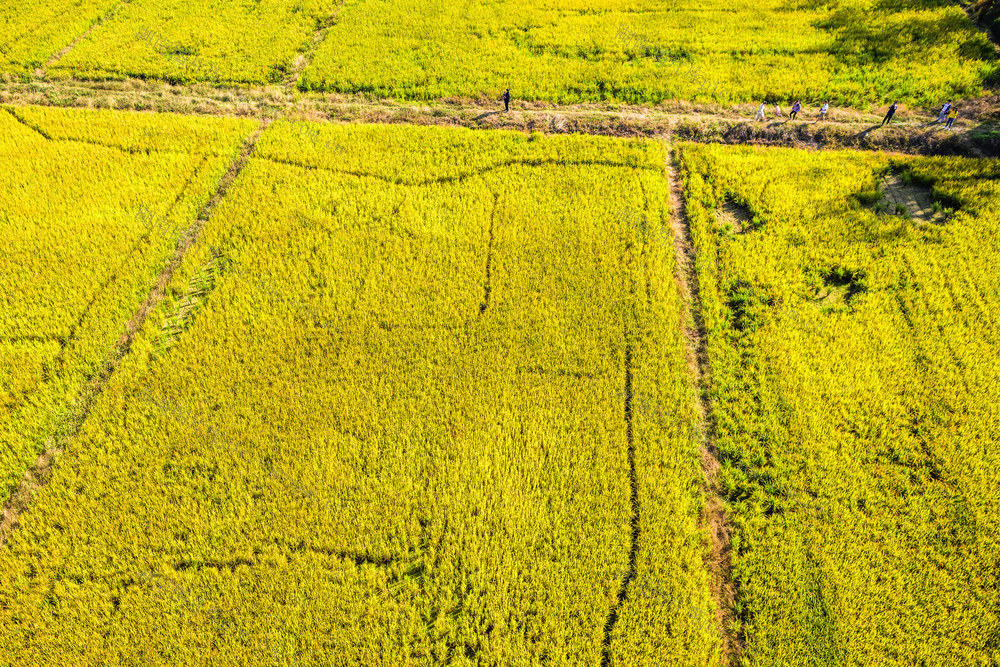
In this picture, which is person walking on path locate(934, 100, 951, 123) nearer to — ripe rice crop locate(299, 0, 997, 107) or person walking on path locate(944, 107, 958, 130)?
person walking on path locate(944, 107, 958, 130)

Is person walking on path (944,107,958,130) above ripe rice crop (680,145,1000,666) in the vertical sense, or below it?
above

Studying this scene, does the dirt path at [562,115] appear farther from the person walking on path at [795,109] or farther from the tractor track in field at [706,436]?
the tractor track in field at [706,436]

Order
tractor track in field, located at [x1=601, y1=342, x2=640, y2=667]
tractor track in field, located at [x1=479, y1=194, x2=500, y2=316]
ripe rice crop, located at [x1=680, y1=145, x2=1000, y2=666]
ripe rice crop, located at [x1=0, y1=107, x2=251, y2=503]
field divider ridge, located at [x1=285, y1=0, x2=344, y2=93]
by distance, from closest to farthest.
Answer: tractor track in field, located at [x1=601, y1=342, x2=640, y2=667] < ripe rice crop, located at [x1=680, y1=145, x2=1000, y2=666] < ripe rice crop, located at [x1=0, y1=107, x2=251, y2=503] < tractor track in field, located at [x1=479, y1=194, x2=500, y2=316] < field divider ridge, located at [x1=285, y1=0, x2=344, y2=93]

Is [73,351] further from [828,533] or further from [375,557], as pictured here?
[828,533]

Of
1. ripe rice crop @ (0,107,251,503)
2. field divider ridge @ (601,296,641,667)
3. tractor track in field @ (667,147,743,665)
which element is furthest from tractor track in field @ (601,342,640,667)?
ripe rice crop @ (0,107,251,503)

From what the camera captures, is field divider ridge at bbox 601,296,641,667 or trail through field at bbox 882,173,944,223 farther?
trail through field at bbox 882,173,944,223

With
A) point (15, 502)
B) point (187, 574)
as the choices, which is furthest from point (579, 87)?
point (15, 502)

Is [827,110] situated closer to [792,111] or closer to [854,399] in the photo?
[792,111]
